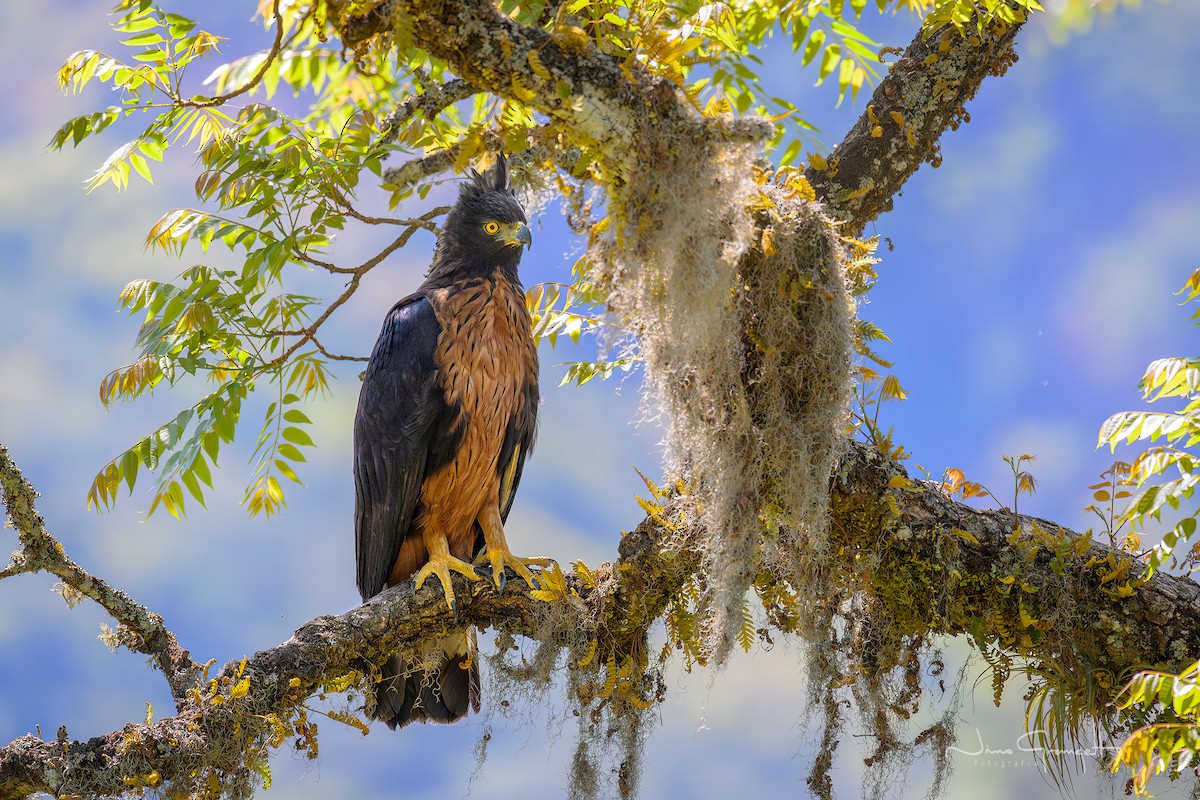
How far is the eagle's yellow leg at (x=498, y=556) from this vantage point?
4508mm

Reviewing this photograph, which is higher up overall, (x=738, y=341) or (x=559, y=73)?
(x=559, y=73)

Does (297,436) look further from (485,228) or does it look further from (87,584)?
(485,228)

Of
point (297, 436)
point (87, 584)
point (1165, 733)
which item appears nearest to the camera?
point (1165, 733)

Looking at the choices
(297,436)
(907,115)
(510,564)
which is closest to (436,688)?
Answer: (510,564)

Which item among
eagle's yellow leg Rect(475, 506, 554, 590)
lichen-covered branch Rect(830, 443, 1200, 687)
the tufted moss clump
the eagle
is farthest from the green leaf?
lichen-covered branch Rect(830, 443, 1200, 687)

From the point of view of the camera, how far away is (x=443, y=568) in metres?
4.57

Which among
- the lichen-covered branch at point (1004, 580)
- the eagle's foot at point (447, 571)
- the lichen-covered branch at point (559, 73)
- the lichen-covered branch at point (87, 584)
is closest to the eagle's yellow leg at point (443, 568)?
the eagle's foot at point (447, 571)

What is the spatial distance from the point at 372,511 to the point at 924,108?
3321mm

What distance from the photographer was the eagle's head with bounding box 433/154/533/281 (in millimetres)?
5141

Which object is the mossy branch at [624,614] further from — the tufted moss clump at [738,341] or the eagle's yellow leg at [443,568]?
the tufted moss clump at [738,341]

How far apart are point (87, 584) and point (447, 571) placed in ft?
4.97

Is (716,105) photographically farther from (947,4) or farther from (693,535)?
(693,535)

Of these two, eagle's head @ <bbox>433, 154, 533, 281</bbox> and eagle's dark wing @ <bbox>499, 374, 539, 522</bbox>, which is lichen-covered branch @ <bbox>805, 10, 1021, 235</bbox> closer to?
eagle's head @ <bbox>433, 154, 533, 281</bbox>

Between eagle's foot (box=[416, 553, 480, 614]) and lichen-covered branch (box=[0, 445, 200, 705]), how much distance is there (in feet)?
3.35
